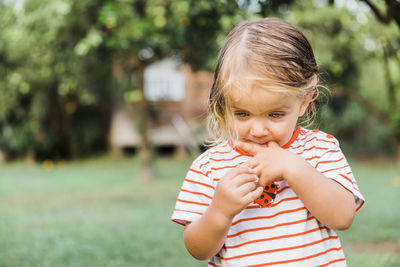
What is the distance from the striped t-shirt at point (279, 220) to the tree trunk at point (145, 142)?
8.93m

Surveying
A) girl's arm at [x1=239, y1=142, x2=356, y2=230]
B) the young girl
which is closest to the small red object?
the young girl

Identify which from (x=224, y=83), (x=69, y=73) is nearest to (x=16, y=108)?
(x=69, y=73)

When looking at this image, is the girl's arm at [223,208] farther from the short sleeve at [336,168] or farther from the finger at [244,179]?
the short sleeve at [336,168]

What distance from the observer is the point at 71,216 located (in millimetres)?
6684

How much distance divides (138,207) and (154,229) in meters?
1.83

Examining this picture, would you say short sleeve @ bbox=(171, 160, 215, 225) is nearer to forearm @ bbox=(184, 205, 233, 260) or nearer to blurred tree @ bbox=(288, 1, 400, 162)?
forearm @ bbox=(184, 205, 233, 260)

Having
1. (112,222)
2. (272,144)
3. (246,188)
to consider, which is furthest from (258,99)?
(112,222)

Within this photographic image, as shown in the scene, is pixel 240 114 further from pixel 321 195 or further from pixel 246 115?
pixel 321 195

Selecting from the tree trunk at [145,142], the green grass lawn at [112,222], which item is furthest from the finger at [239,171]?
the tree trunk at [145,142]

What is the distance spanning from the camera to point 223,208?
1.32 metres

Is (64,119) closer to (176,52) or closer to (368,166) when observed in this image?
(176,52)

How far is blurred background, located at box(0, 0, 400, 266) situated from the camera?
178 inches

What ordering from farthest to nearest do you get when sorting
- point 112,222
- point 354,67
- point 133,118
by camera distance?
point 354,67
point 133,118
point 112,222

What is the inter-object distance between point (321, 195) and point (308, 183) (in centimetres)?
6
